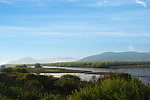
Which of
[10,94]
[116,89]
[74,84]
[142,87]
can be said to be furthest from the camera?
[74,84]

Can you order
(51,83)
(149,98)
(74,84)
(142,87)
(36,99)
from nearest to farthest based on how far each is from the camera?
1. (149,98)
2. (142,87)
3. (36,99)
4. (74,84)
5. (51,83)

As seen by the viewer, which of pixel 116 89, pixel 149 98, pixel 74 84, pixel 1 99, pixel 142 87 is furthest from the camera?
pixel 74 84

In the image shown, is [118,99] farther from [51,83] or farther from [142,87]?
[51,83]

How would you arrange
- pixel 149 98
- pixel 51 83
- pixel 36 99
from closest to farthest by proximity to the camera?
pixel 149 98
pixel 36 99
pixel 51 83

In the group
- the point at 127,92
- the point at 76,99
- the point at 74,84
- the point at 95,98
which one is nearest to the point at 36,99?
the point at 76,99

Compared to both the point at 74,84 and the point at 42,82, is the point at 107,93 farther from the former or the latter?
the point at 42,82

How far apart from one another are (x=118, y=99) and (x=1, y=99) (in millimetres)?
8421

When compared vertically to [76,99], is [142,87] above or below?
above

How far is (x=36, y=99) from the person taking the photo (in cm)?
1595

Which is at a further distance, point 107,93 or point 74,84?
point 74,84

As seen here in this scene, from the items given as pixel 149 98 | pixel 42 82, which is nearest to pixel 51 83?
pixel 42 82

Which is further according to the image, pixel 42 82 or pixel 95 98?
pixel 42 82

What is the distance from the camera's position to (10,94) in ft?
58.7

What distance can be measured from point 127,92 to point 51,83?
1946 cm
